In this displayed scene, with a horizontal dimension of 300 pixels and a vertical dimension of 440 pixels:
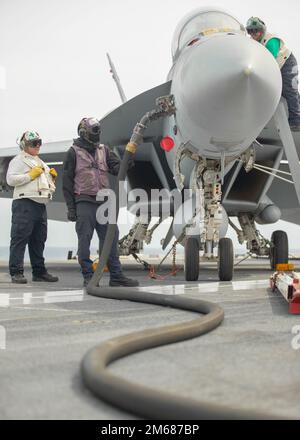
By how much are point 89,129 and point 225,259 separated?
2.20 m

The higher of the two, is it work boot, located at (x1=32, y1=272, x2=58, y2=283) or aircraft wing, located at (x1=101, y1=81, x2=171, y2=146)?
aircraft wing, located at (x1=101, y1=81, x2=171, y2=146)

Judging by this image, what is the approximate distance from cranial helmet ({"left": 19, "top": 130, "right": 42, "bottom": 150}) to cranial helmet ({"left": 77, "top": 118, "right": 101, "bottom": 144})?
980 mm

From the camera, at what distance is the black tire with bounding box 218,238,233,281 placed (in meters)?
5.91

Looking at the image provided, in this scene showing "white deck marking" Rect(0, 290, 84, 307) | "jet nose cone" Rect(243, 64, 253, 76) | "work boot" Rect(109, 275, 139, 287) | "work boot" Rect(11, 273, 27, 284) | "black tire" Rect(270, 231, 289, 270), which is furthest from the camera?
"black tire" Rect(270, 231, 289, 270)

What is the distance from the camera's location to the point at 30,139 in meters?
6.21

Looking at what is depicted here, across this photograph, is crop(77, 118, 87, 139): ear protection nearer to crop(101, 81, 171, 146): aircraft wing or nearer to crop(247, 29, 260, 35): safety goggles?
crop(101, 81, 171, 146): aircraft wing

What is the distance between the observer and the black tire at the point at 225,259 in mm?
5910

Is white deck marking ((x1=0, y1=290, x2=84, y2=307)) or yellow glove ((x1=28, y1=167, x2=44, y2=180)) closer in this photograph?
white deck marking ((x1=0, y1=290, x2=84, y2=307))

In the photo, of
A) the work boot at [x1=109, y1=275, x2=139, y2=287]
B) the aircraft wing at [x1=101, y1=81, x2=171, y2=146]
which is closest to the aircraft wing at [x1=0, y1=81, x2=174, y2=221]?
the aircraft wing at [x1=101, y1=81, x2=171, y2=146]

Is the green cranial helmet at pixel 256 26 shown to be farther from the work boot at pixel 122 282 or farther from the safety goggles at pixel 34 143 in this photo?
the work boot at pixel 122 282

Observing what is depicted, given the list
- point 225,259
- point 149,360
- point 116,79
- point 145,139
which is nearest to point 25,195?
point 225,259

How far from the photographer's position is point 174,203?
8297 millimetres

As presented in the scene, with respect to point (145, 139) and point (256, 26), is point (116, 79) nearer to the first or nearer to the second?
point (145, 139)

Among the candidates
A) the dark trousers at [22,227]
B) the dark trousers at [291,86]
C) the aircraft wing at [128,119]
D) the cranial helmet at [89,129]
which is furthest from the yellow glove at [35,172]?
the dark trousers at [291,86]
